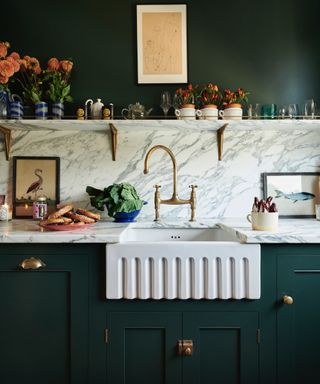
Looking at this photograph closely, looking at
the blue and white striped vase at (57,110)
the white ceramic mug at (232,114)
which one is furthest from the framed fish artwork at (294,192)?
the blue and white striped vase at (57,110)

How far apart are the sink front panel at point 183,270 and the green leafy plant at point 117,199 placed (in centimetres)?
55

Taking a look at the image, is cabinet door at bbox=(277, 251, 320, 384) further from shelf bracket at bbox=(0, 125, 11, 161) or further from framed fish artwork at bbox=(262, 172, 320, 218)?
shelf bracket at bbox=(0, 125, 11, 161)

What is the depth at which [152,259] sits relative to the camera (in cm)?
148

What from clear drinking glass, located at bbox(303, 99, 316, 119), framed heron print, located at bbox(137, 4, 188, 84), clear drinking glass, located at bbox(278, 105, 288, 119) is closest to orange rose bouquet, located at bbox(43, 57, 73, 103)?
framed heron print, located at bbox(137, 4, 188, 84)

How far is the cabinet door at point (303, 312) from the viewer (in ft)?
4.91

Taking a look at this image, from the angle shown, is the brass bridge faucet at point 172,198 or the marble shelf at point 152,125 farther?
the brass bridge faucet at point 172,198

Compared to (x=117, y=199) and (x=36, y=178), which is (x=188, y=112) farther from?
(x=36, y=178)

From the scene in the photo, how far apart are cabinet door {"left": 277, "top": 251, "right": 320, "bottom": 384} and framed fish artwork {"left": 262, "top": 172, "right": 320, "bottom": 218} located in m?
0.80

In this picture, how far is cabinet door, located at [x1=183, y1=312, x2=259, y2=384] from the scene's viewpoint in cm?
149

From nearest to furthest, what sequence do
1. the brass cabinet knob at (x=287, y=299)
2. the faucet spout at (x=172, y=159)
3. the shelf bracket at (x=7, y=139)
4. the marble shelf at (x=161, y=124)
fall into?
the brass cabinet knob at (x=287, y=299) → the marble shelf at (x=161, y=124) → the faucet spout at (x=172, y=159) → the shelf bracket at (x=7, y=139)

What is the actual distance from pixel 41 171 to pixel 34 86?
529mm

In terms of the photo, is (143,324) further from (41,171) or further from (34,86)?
(34,86)

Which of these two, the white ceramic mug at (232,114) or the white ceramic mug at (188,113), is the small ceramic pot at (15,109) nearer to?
the white ceramic mug at (188,113)

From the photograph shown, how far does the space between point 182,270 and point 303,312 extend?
55cm
